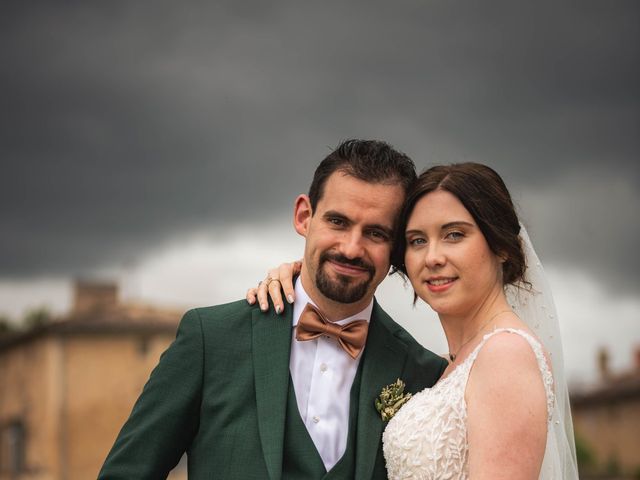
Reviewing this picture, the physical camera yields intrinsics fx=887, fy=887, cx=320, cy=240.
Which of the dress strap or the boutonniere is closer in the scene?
the dress strap

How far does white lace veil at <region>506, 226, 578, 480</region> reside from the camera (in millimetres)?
3872

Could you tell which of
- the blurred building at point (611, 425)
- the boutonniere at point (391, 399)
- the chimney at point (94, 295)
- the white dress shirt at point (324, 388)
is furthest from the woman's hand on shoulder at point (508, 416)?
the chimney at point (94, 295)

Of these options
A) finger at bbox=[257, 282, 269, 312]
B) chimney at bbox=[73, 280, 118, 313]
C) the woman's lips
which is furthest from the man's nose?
chimney at bbox=[73, 280, 118, 313]

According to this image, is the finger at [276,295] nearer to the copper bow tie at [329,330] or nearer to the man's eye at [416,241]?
the copper bow tie at [329,330]

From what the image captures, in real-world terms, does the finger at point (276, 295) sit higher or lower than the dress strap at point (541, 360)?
higher

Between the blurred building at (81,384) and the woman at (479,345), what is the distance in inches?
861

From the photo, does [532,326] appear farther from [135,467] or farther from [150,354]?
[150,354]

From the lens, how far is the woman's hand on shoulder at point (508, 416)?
3.20 metres

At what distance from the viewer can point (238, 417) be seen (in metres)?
3.62

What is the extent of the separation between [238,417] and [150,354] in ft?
73.2

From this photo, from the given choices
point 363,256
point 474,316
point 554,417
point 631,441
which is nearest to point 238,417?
point 363,256

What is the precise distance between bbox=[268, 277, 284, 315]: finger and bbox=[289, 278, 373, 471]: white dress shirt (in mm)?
81

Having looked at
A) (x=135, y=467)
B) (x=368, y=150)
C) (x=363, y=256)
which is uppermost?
(x=368, y=150)

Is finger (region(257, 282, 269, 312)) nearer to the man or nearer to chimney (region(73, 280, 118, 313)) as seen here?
the man
